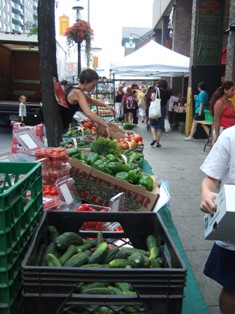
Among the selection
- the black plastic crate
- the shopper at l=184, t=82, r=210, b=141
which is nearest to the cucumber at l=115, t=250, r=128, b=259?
the black plastic crate

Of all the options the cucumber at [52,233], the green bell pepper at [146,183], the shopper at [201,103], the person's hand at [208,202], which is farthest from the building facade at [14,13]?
the cucumber at [52,233]

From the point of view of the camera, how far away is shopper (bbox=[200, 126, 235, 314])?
7.05 ft

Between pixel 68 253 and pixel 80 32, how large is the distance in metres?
12.4

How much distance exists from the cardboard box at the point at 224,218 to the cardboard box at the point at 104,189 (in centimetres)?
97

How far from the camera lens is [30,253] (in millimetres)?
1365

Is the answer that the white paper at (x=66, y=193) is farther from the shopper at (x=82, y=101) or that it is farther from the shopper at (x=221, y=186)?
the shopper at (x=82, y=101)

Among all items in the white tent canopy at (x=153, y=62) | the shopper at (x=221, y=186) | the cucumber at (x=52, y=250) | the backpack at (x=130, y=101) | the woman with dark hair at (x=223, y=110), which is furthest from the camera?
the backpack at (x=130, y=101)

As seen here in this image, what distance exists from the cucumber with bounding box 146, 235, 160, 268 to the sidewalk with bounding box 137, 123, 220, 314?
181 cm

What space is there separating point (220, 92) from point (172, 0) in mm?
12561

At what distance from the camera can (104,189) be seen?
2969mm

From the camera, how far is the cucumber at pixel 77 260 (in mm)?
1531

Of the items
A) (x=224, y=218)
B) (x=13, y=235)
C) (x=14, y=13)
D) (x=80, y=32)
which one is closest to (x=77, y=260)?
(x=13, y=235)

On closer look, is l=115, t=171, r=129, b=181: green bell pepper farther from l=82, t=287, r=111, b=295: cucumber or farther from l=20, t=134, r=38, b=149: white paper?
l=82, t=287, r=111, b=295: cucumber

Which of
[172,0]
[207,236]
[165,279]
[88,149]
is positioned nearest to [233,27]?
[88,149]
